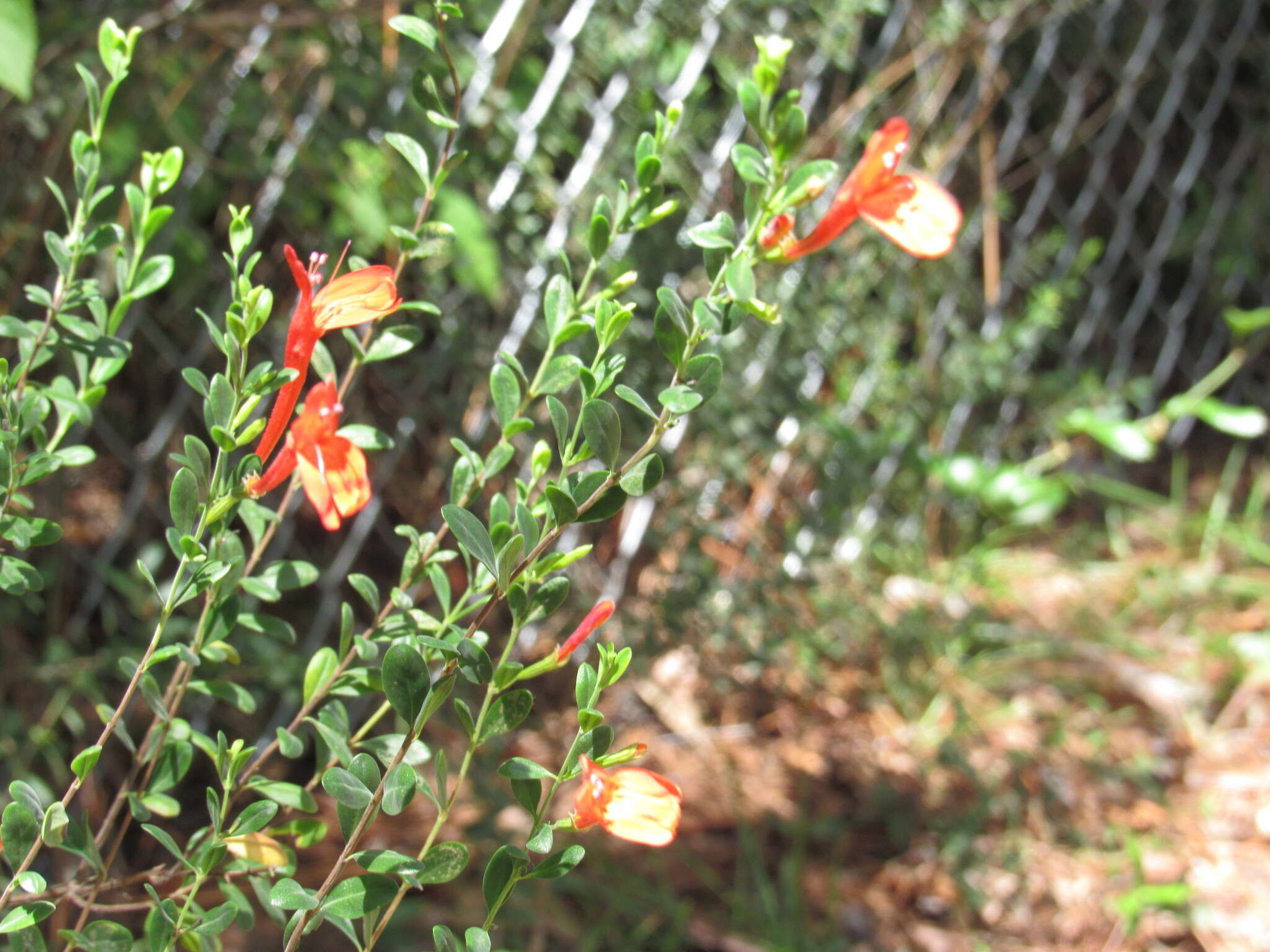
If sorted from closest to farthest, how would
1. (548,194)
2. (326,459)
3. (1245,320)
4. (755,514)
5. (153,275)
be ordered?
1. (326,459)
2. (153,275)
3. (548,194)
4. (755,514)
5. (1245,320)

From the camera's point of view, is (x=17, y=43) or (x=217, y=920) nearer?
(x=217, y=920)

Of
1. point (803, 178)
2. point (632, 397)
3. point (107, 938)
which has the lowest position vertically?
point (107, 938)

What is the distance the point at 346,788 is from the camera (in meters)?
0.43

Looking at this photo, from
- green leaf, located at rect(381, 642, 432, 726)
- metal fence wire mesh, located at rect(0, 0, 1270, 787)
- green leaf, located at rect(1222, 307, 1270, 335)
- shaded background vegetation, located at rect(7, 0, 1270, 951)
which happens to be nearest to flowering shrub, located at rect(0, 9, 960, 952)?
green leaf, located at rect(381, 642, 432, 726)

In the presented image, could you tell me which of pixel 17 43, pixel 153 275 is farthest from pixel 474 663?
pixel 17 43

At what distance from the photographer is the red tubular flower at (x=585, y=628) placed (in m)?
0.44

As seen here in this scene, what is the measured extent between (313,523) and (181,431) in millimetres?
235

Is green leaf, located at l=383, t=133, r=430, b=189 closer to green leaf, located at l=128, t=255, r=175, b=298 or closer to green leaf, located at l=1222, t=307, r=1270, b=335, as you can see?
green leaf, located at l=128, t=255, r=175, b=298

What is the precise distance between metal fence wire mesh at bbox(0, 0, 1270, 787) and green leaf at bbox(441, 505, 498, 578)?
2.56ft

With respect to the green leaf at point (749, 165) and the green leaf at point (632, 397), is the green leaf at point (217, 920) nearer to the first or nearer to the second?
the green leaf at point (632, 397)

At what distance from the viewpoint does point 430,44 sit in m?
0.52

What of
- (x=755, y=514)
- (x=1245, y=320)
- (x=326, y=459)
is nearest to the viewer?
(x=326, y=459)

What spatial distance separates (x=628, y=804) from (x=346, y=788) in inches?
4.5

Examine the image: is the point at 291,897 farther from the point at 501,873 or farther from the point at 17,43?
the point at 17,43
